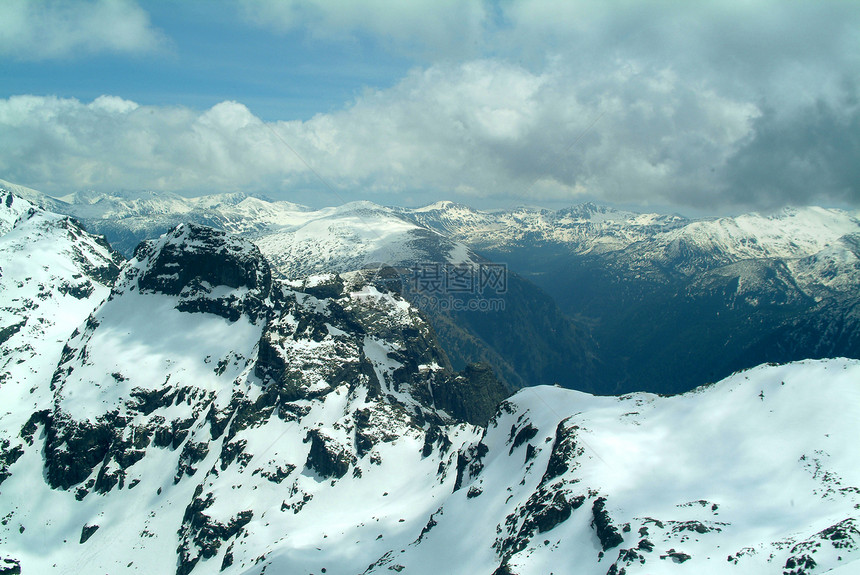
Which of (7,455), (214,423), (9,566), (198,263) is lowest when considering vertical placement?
(9,566)

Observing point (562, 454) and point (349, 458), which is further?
point (349, 458)

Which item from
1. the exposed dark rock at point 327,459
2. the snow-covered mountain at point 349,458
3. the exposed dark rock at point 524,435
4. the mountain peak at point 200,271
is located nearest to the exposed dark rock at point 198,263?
the mountain peak at point 200,271

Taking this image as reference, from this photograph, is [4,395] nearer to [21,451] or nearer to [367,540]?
[21,451]

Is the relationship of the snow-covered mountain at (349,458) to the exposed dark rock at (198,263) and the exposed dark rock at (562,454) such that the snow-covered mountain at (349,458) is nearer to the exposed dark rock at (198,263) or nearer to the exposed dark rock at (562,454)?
the exposed dark rock at (562,454)

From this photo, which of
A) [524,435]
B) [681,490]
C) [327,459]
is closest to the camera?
[681,490]

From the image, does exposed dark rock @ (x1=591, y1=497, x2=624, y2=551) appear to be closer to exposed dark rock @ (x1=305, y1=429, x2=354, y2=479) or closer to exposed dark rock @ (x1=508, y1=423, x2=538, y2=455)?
exposed dark rock @ (x1=508, y1=423, x2=538, y2=455)

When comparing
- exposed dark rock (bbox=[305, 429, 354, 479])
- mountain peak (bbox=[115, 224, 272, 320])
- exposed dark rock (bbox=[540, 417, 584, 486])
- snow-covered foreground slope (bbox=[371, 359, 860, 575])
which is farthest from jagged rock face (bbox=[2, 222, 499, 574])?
exposed dark rock (bbox=[540, 417, 584, 486])

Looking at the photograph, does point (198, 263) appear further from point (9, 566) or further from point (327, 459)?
point (9, 566)

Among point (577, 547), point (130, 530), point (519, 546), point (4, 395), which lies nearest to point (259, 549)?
point (130, 530)

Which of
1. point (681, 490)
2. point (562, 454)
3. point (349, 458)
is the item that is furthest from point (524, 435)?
point (349, 458)
